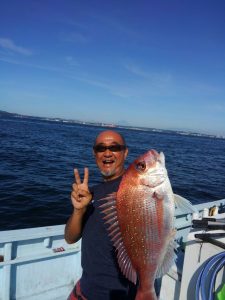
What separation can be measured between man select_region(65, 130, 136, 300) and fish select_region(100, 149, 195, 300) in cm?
46

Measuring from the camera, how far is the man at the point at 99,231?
2723mm

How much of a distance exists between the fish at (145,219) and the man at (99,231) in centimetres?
46

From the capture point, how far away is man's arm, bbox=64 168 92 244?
2.66 meters

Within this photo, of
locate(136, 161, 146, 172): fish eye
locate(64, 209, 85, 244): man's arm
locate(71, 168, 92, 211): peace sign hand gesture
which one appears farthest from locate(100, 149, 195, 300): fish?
locate(64, 209, 85, 244): man's arm

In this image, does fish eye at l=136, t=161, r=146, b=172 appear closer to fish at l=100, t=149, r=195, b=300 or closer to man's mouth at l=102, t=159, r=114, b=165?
fish at l=100, t=149, r=195, b=300

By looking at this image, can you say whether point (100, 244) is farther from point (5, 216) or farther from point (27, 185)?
point (27, 185)

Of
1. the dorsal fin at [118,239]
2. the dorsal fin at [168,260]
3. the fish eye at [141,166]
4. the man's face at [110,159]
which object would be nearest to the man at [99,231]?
the man's face at [110,159]

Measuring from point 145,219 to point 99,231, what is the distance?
2.69 feet

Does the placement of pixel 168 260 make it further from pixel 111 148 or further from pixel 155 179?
pixel 111 148

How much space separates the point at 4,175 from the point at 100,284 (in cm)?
1820

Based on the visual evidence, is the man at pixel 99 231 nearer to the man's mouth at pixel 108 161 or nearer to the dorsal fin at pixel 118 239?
the man's mouth at pixel 108 161

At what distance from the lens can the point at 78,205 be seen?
270cm

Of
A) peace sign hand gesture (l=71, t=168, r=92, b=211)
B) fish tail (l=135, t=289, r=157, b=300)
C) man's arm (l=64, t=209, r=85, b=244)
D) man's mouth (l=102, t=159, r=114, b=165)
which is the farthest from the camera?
man's mouth (l=102, t=159, r=114, b=165)

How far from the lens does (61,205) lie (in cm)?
1423
